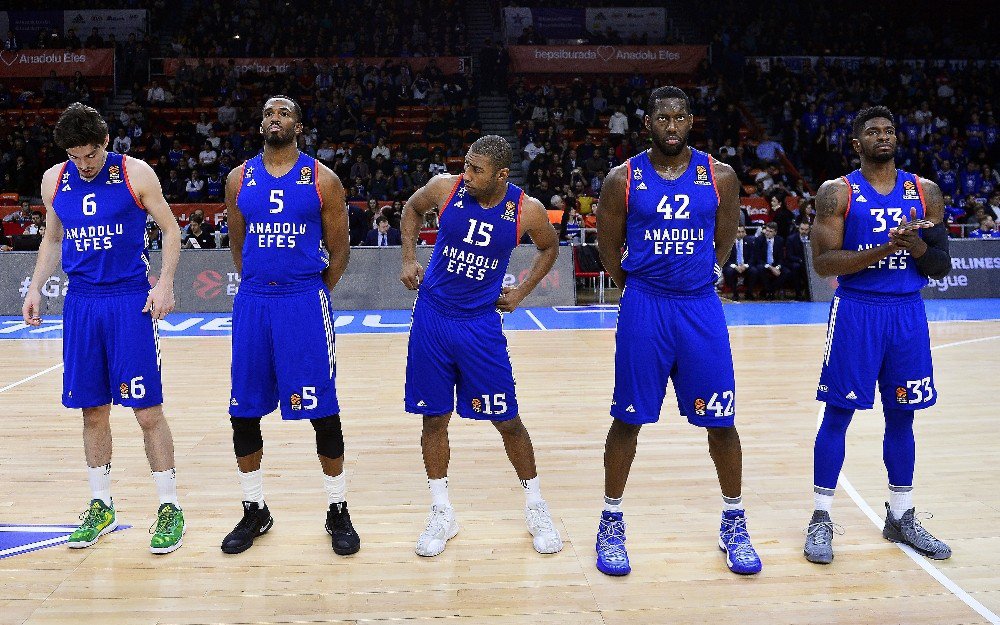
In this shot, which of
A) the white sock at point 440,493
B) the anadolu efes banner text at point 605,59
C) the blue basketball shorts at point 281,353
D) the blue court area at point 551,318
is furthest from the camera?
the anadolu efes banner text at point 605,59

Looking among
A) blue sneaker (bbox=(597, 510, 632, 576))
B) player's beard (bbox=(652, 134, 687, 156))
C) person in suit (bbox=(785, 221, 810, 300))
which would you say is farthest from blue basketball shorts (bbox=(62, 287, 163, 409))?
person in suit (bbox=(785, 221, 810, 300))

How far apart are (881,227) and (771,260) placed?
11322mm

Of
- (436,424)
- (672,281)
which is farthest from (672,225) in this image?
(436,424)

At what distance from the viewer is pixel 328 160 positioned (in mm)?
19875

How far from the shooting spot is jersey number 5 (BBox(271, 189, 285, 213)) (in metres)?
4.07

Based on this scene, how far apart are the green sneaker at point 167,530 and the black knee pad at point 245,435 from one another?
1.41 ft

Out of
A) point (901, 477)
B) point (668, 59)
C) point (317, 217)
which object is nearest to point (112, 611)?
point (317, 217)

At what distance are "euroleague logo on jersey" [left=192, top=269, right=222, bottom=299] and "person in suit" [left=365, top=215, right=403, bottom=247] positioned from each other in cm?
254

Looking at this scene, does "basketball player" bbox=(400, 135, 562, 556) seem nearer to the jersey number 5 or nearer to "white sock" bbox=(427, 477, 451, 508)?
"white sock" bbox=(427, 477, 451, 508)

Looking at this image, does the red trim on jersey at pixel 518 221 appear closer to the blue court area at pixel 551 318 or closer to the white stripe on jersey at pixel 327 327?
the white stripe on jersey at pixel 327 327

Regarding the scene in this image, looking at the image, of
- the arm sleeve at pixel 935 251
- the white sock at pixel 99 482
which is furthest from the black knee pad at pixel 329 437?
the arm sleeve at pixel 935 251

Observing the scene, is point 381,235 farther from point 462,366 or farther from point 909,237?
point 909,237

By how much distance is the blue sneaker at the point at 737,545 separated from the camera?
3891 millimetres

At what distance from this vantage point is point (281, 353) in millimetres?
4090
